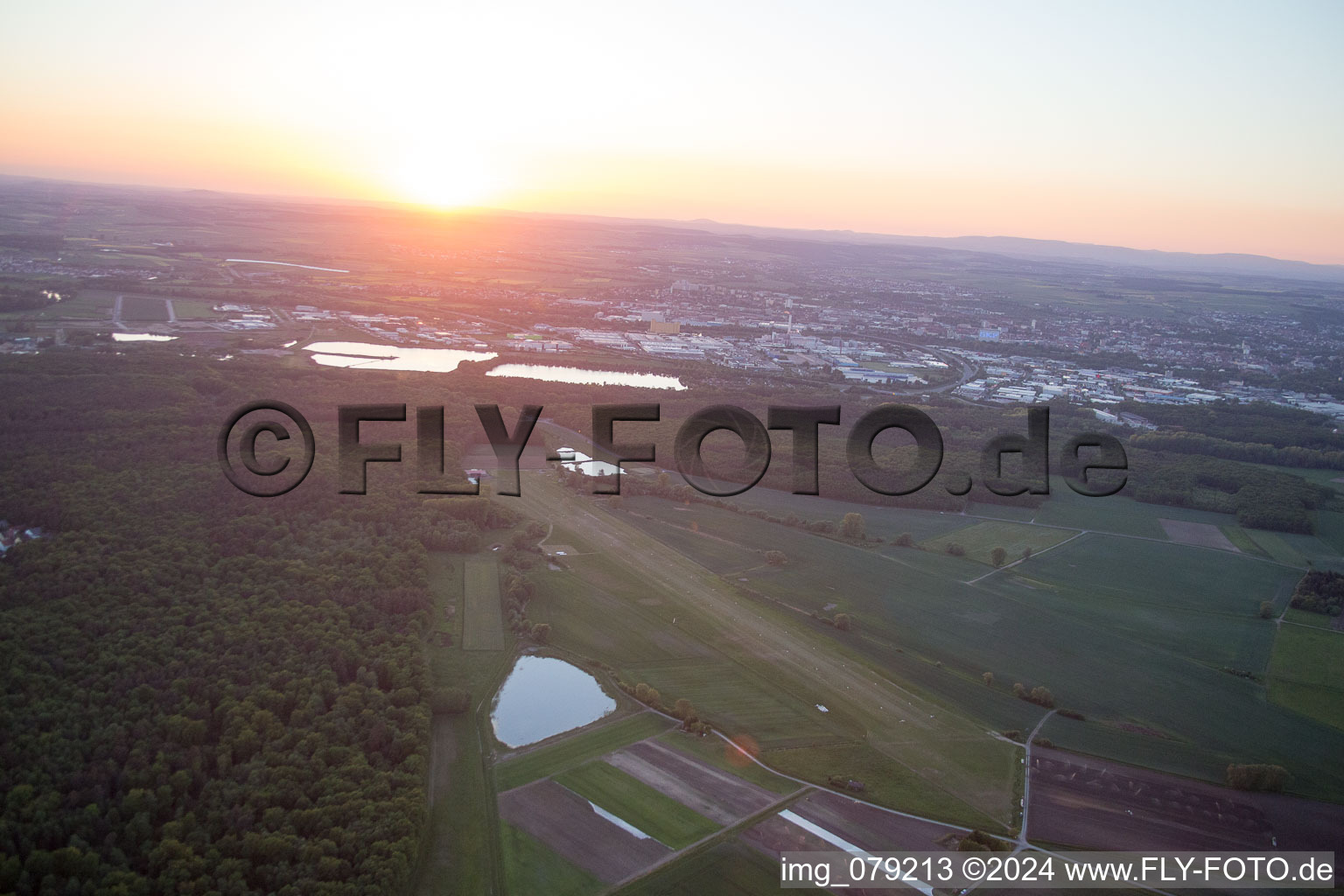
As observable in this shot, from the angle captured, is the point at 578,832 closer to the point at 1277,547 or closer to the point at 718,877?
the point at 718,877

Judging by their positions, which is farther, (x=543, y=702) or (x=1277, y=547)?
(x=1277, y=547)

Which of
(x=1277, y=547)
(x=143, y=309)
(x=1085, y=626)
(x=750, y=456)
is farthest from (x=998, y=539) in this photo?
(x=143, y=309)

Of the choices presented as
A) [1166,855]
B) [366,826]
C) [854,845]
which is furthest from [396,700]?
[1166,855]

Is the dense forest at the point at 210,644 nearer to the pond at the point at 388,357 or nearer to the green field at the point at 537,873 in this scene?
the green field at the point at 537,873

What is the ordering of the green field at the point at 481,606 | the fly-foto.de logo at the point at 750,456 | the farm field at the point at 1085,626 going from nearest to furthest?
1. the farm field at the point at 1085,626
2. the green field at the point at 481,606
3. the fly-foto.de logo at the point at 750,456

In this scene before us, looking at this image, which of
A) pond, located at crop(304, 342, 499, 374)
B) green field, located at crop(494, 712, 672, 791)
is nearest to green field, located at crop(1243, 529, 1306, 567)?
green field, located at crop(494, 712, 672, 791)

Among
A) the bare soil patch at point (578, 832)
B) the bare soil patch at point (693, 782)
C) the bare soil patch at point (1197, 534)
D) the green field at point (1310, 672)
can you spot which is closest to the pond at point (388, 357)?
the bare soil patch at point (1197, 534)
